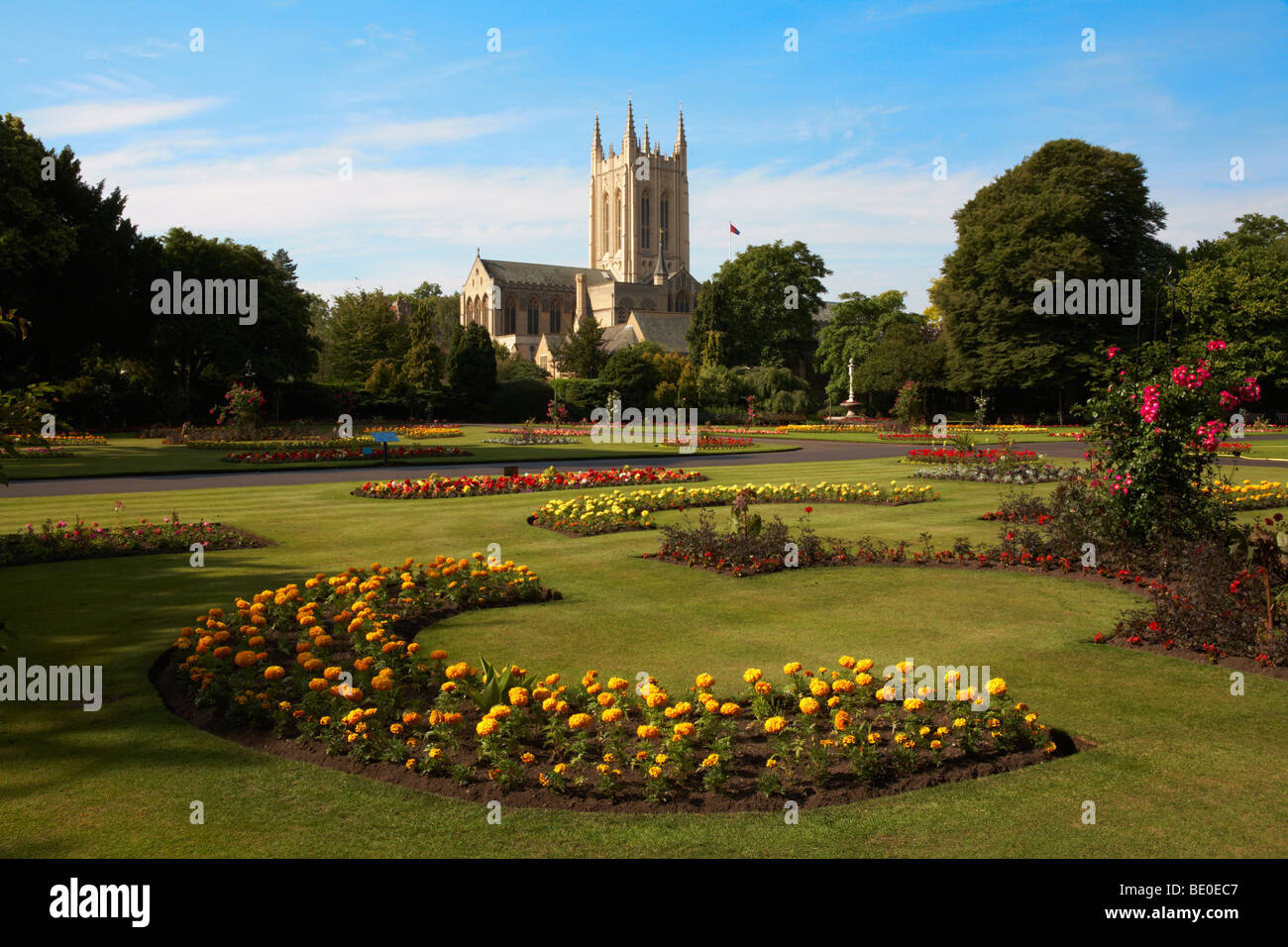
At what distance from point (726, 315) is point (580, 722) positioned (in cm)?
6777

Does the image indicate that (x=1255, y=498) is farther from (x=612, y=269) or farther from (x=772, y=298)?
(x=612, y=269)

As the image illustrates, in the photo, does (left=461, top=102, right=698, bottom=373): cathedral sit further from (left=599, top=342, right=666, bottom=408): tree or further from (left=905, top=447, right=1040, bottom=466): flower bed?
(left=905, top=447, right=1040, bottom=466): flower bed

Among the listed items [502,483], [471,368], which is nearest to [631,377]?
[471,368]

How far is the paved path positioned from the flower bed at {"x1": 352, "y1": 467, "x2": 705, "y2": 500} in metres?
2.95

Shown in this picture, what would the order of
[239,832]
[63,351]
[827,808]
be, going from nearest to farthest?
[239,832]
[827,808]
[63,351]

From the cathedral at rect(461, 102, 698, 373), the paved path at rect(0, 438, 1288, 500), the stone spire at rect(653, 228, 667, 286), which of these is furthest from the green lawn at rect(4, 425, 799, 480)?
the stone spire at rect(653, 228, 667, 286)

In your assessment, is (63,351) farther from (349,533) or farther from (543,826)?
(543,826)

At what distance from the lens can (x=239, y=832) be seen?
4270mm

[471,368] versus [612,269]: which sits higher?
[612,269]

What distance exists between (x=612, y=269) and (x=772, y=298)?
52.4 metres

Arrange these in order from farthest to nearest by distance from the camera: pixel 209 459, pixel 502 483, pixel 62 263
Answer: pixel 62 263
pixel 209 459
pixel 502 483

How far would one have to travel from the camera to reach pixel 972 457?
2266 centimetres
